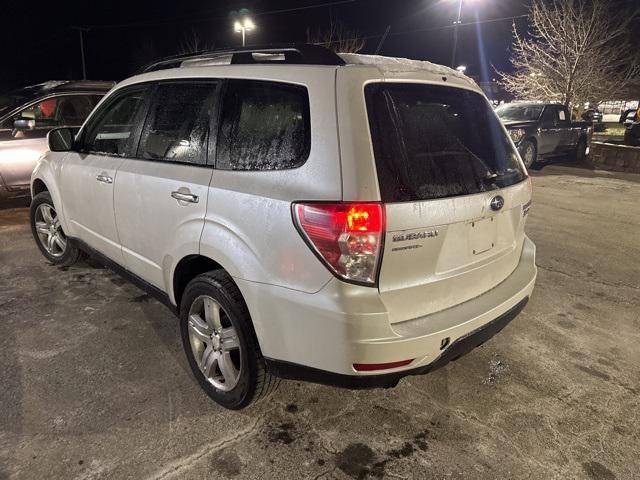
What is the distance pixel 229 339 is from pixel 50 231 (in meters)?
3.06

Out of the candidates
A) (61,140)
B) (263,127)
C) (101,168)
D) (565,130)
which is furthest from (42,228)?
(565,130)

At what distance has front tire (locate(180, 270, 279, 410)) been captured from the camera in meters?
2.42

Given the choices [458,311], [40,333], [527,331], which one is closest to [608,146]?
[527,331]

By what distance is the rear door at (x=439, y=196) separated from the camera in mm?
2084

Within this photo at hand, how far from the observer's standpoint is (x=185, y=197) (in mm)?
2633

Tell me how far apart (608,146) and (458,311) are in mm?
13960

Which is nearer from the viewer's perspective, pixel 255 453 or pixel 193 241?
pixel 255 453

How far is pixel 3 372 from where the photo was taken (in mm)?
2975

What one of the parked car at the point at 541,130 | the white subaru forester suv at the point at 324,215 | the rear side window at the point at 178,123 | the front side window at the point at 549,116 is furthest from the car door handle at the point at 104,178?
the front side window at the point at 549,116

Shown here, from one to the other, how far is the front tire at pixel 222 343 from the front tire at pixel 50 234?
7.53ft

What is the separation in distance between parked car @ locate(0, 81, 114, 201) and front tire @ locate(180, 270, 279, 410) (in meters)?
5.07

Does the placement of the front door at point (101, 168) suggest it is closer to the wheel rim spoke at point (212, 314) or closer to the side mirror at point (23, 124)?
the wheel rim spoke at point (212, 314)

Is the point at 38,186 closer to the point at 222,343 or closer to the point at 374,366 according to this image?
the point at 222,343

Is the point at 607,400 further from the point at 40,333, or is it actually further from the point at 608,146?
the point at 608,146
